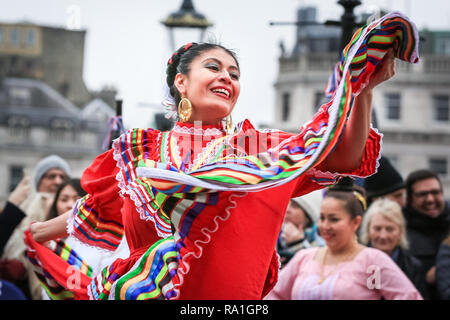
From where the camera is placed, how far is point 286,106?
3616 centimetres


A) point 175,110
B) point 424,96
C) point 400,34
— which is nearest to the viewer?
point 400,34

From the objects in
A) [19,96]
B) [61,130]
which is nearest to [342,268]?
[61,130]

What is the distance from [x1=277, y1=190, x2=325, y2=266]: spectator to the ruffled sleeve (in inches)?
98.4

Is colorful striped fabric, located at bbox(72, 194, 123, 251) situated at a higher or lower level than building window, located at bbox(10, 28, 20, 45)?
lower

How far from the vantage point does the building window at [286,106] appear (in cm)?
3600

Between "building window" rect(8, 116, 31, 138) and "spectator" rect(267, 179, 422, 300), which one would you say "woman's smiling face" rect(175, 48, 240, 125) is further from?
"building window" rect(8, 116, 31, 138)

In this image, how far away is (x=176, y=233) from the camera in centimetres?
321

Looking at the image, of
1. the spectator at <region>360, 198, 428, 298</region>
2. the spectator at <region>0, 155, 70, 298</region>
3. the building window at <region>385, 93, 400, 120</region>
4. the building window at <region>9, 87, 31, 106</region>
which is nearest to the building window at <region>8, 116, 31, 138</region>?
the building window at <region>9, 87, 31, 106</region>

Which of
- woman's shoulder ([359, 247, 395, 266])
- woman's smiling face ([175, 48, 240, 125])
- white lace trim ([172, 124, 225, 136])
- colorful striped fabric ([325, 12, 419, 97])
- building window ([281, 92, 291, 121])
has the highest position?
building window ([281, 92, 291, 121])

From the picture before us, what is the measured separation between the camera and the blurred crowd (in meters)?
5.13

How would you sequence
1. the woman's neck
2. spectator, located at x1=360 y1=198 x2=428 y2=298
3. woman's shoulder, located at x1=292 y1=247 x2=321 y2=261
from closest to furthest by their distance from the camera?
1. the woman's neck
2. woman's shoulder, located at x1=292 y1=247 x2=321 y2=261
3. spectator, located at x1=360 y1=198 x2=428 y2=298
